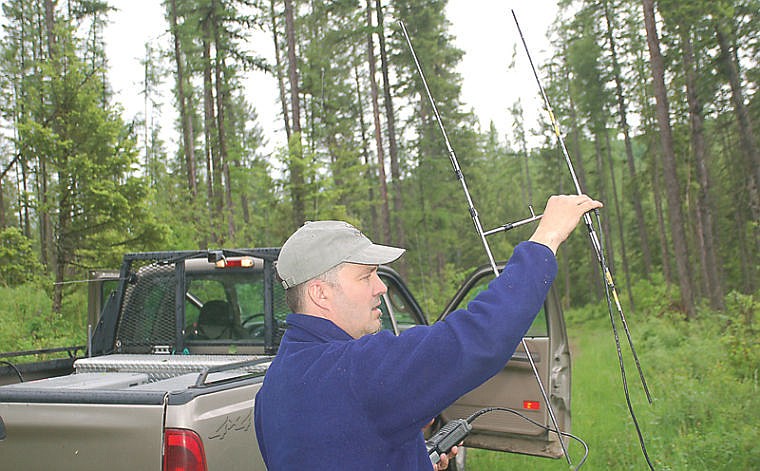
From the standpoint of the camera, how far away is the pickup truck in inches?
124

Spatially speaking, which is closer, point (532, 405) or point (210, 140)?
point (532, 405)

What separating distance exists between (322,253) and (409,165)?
Answer: 31.7 m

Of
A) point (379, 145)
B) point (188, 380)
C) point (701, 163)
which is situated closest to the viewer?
point (188, 380)

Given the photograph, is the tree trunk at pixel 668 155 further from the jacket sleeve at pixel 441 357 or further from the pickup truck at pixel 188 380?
the jacket sleeve at pixel 441 357

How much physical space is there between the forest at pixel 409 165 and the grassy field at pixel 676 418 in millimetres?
44

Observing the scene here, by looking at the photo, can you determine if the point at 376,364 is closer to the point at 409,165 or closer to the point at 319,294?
the point at 319,294

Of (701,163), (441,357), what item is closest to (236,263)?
(441,357)

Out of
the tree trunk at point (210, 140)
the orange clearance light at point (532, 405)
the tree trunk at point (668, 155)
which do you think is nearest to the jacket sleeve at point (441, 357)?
the orange clearance light at point (532, 405)

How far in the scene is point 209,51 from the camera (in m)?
25.0

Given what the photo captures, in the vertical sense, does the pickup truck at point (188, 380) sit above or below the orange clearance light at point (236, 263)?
below

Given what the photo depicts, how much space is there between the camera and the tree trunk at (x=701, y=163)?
2061 cm

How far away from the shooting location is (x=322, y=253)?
214 cm

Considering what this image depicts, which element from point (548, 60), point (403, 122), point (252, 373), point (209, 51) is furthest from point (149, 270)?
→ point (548, 60)

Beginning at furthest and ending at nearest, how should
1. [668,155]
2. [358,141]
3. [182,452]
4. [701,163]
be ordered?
[358,141], [701,163], [668,155], [182,452]
